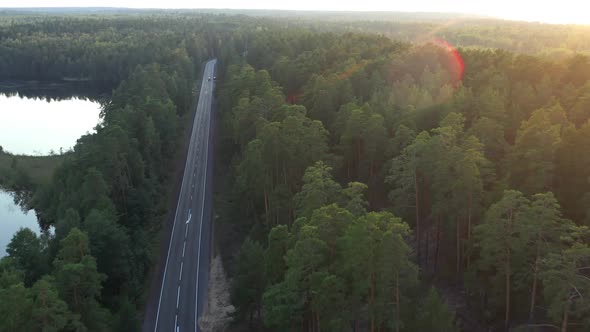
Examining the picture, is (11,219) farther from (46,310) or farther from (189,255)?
(46,310)

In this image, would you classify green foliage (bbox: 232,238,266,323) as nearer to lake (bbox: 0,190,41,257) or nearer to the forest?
the forest

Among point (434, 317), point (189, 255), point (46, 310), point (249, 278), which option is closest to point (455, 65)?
point (189, 255)

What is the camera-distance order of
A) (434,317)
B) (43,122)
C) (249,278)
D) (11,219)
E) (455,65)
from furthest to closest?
(43,122) < (455,65) < (11,219) < (249,278) < (434,317)

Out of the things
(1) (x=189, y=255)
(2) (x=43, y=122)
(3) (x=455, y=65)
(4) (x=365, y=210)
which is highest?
(3) (x=455, y=65)

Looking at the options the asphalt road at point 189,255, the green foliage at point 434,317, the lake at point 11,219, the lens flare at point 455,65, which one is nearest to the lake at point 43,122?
the lake at point 11,219

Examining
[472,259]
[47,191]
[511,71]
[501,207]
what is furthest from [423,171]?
[47,191]

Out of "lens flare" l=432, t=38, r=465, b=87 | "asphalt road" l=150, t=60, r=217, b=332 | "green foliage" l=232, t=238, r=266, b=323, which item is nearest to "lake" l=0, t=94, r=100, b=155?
"asphalt road" l=150, t=60, r=217, b=332

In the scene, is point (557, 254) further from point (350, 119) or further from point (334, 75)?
point (334, 75)
